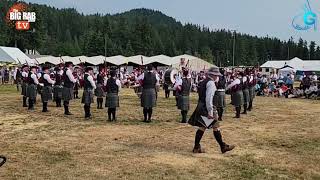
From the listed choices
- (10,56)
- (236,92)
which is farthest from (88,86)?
(10,56)

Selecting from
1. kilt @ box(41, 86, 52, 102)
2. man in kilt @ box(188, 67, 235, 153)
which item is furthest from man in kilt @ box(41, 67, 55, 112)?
man in kilt @ box(188, 67, 235, 153)

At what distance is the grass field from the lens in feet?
24.7

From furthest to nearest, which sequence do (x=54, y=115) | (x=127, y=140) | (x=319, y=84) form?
(x=319, y=84) → (x=54, y=115) → (x=127, y=140)

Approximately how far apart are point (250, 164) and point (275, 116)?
869 centimetres

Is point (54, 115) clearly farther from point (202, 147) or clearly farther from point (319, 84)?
point (319, 84)

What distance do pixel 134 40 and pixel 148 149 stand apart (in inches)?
3555

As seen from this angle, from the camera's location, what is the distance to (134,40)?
98.8 meters

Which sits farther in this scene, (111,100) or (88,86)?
(88,86)

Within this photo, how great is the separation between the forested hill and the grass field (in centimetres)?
6947

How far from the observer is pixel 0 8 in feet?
382

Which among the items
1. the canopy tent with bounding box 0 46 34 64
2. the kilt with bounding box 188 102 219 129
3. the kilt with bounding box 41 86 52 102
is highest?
the canopy tent with bounding box 0 46 34 64

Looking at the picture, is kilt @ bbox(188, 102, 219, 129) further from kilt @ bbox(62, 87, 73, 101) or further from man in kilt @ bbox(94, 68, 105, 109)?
man in kilt @ bbox(94, 68, 105, 109)

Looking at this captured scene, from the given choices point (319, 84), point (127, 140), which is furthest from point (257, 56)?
point (127, 140)

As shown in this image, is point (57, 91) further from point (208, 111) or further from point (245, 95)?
point (208, 111)
